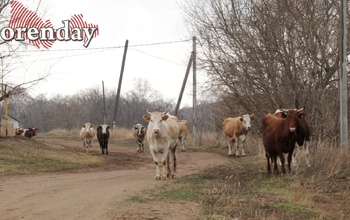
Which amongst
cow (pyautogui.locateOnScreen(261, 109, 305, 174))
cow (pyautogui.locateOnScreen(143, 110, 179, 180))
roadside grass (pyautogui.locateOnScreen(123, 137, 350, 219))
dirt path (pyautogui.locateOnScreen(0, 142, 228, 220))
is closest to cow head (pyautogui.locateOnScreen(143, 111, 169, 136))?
cow (pyautogui.locateOnScreen(143, 110, 179, 180))

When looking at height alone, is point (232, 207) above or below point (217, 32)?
below

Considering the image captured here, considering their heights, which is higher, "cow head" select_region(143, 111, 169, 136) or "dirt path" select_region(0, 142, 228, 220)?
"cow head" select_region(143, 111, 169, 136)

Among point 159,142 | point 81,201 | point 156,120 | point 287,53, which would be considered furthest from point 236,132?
point 81,201

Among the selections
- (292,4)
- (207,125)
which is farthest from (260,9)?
(207,125)

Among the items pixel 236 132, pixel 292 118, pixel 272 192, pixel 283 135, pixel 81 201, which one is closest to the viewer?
pixel 81 201

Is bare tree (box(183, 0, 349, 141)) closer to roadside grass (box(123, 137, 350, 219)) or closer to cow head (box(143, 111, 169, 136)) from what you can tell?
roadside grass (box(123, 137, 350, 219))

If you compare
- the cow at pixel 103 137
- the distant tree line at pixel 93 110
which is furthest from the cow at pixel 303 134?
the distant tree line at pixel 93 110

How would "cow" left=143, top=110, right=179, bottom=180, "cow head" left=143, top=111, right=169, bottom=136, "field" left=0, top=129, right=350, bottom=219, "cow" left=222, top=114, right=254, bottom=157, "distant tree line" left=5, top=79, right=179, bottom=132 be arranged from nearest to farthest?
1. "field" left=0, top=129, right=350, bottom=219
2. "cow head" left=143, top=111, right=169, bottom=136
3. "cow" left=143, top=110, right=179, bottom=180
4. "cow" left=222, top=114, right=254, bottom=157
5. "distant tree line" left=5, top=79, right=179, bottom=132

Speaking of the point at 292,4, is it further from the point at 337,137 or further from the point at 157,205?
the point at 157,205

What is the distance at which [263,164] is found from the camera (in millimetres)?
17562

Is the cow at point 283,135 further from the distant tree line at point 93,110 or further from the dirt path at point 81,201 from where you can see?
the distant tree line at point 93,110

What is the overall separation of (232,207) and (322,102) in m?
9.74

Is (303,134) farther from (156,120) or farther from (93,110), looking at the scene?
(93,110)

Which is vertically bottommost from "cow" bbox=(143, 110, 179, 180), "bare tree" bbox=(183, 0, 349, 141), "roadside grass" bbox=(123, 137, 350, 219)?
"roadside grass" bbox=(123, 137, 350, 219)
